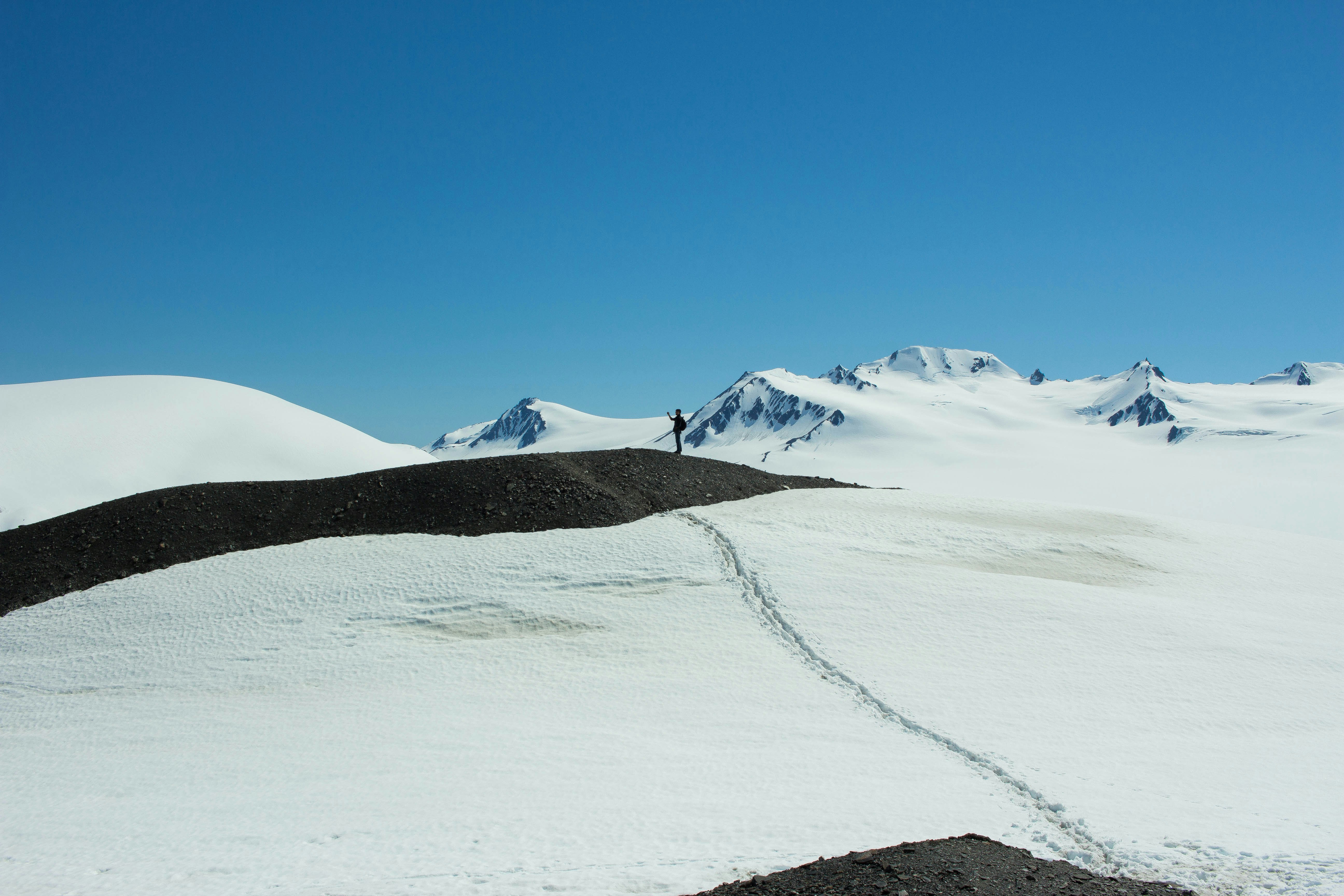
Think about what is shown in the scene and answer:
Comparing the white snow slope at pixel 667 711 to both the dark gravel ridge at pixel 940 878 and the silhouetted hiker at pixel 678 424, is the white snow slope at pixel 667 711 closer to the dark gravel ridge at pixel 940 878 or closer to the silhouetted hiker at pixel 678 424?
the dark gravel ridge at pixel 940 878

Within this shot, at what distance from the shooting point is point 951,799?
9.97m

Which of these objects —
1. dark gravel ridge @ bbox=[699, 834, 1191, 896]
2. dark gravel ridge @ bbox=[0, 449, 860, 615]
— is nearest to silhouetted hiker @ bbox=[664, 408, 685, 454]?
dark gravel ridge @ bbox=[0, 449, 860, 615]

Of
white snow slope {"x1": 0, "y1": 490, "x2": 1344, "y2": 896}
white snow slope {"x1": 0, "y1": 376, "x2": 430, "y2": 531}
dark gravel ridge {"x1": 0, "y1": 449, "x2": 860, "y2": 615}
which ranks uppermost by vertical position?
white snow slope {"x1": 0, "y1": 376, "x2": 430, "y2": 531}

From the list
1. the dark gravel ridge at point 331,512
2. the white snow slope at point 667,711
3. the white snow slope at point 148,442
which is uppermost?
the white snow slope at point 148,442

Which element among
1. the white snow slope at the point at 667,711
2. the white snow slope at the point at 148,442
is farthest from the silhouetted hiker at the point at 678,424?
the white snow slope at the point at 148,442

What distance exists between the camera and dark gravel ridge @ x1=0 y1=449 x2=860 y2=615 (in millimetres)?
22828

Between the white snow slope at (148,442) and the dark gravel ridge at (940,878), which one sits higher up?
the white snow slope at (148,442)

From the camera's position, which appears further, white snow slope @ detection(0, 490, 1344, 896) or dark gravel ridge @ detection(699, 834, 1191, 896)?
white snow slope @ detection(0, 490, 1344, 896)

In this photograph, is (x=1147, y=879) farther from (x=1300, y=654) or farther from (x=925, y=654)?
(x=1300, y=654)

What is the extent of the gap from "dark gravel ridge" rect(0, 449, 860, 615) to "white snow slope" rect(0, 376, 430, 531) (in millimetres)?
11633

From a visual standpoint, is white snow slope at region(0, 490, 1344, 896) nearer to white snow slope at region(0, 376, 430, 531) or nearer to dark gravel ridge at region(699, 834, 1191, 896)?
dark gravel ridge at region(699, 834, 1191, 896)

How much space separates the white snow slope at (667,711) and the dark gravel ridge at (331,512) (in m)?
1.60

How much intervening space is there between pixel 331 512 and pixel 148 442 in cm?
2873

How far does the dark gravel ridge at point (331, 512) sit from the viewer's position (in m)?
22.8
